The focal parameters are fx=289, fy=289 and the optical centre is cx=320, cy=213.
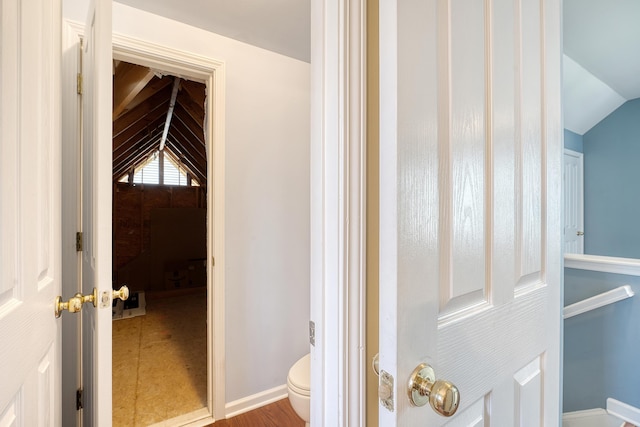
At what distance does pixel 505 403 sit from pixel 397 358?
424 millimetres

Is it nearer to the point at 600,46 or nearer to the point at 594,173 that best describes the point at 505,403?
the point at 600,46

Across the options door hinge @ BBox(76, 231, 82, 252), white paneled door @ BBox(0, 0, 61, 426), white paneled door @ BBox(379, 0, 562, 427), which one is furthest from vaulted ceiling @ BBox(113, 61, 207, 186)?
white paneled door @ BBox(379, 0, 562, 427)

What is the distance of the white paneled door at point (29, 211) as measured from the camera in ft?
1.75

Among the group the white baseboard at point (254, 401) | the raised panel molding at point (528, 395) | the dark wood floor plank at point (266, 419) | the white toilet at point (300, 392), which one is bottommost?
the dark wood floor plank at point (266, 419)

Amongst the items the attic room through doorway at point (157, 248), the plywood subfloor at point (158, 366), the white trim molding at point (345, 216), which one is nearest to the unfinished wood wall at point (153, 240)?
the attic room through doorway at point (157, 248)

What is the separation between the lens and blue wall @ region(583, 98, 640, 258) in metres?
4.00

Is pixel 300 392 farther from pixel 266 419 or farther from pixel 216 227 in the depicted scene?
pixel 216 227

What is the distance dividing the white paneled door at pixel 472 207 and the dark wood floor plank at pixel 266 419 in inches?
57.1

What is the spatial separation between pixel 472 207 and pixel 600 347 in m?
2.02

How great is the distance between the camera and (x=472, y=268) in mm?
590

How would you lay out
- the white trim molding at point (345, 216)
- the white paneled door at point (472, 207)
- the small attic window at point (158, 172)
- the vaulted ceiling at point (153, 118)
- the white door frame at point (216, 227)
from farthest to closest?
1. the small attic window at point (158, 172)
2. the vaulted ceiling at point (153, 118)
3. the white door frame at point (216, 227)
4. the white trim molding at point (345, 216)
5. the white paneled door at point (472, 207)

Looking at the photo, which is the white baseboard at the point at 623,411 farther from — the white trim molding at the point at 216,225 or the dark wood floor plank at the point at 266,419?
the white trim molding at the point at 216,225

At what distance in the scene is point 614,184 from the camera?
4.23m

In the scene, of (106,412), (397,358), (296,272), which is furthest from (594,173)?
(106,412)
